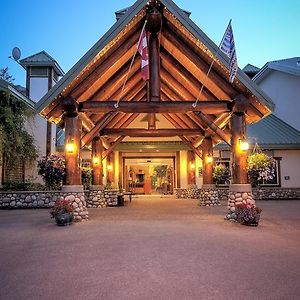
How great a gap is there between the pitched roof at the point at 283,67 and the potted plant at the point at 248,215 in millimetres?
13774

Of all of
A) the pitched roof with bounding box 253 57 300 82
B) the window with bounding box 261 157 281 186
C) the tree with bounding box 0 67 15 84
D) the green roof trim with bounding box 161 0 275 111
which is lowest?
the window with bounding box 261 157 281 186

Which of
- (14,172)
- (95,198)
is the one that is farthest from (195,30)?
(14,172)

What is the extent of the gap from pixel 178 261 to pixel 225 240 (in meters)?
2.07

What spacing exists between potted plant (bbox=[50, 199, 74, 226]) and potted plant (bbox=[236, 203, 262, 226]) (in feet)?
16.5

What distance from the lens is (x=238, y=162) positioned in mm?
10148

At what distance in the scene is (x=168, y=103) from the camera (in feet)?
34.8

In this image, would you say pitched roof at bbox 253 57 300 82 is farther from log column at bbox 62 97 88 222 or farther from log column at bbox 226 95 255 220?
log column at bbox 62 97 88 222

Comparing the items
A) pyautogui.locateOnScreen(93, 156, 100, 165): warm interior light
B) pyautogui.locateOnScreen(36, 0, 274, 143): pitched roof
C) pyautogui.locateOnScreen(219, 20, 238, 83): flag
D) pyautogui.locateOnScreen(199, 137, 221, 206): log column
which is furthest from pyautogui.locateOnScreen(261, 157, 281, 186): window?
pyautogui.locateOnScreen(219, 20, 238, 83): flag

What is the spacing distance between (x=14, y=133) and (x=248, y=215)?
1254 cm

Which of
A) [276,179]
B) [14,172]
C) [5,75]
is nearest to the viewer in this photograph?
[14,172]

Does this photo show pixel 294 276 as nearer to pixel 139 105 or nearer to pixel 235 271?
pixel 235 271

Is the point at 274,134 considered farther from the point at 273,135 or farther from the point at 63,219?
the point at 63,219

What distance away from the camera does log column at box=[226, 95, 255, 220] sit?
9945 mm

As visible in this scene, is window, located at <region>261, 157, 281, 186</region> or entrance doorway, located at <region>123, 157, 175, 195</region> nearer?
window, located at <region>261, 157, 281, 186</region>
